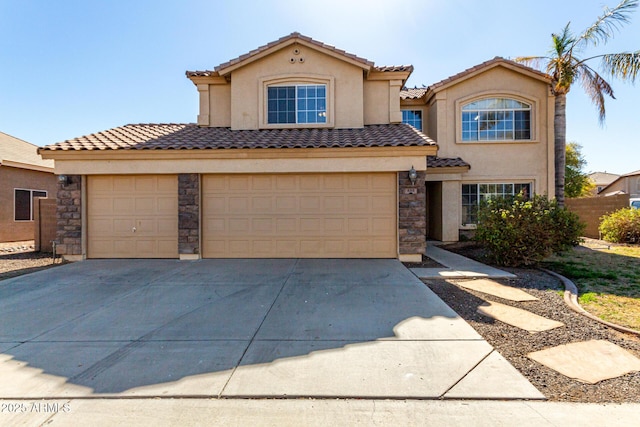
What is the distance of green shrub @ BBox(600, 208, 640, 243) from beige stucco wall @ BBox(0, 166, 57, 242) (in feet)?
84.7

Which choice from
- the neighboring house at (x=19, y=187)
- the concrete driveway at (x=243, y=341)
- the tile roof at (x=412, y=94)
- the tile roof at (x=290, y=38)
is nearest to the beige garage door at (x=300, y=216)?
the concrete driveway at (x=243, y=341)

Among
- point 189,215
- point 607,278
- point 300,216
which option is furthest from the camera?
point 300,216

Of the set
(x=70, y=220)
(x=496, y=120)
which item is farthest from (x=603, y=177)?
(x=70, y=220)

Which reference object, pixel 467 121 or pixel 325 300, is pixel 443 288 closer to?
pixel 325 300

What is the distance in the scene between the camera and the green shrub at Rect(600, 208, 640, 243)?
44.2 feet

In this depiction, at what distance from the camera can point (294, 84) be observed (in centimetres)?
1230

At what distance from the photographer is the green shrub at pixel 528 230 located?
8523 mm

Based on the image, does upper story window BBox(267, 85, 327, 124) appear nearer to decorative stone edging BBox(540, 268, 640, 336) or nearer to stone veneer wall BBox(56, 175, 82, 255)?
stone veneer wall BBox(56, 175, 82, 255)

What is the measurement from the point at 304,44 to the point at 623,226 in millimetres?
14663

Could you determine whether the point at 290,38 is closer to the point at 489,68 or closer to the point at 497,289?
the point at 489,68

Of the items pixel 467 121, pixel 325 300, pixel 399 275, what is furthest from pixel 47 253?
pixel 467 121

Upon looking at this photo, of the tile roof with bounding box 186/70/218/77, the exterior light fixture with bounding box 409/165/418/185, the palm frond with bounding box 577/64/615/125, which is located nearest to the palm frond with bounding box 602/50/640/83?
the palm frond with bounding box 577/64/615/125

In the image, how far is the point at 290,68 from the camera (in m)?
12.2

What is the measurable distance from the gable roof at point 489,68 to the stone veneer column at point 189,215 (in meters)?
10.4
